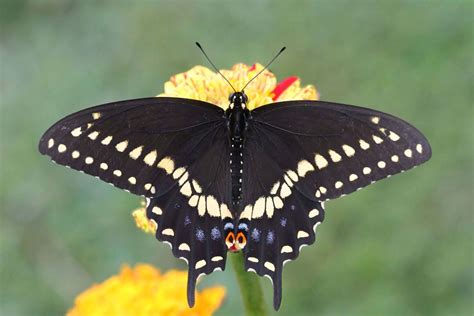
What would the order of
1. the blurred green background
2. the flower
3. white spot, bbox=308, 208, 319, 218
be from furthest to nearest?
the blurred green background → the flower → white spot, bbox=308, 208, 319, 218

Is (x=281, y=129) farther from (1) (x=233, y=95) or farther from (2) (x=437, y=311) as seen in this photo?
(2) (x=437, y=311)

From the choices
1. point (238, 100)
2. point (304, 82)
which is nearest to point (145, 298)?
point (238, 100)

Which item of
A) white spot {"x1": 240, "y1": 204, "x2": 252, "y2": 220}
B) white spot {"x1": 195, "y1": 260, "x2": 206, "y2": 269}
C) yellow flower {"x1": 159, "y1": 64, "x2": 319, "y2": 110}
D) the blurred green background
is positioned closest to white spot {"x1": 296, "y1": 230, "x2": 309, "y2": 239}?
white spot {"x1": 240, "y1": 204, "x2": 252, "y2": 220}

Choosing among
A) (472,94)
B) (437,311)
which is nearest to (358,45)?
(472,94)

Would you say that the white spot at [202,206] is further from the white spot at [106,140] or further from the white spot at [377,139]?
the white spot at [377,139]

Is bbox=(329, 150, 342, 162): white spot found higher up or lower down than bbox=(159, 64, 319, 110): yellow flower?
lower down

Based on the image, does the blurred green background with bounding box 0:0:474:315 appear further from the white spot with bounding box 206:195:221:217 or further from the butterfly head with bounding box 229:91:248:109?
the butterfly head with bounding box 229:91:248:109

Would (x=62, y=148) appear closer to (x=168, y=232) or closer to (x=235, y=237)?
(x=168, y=232)

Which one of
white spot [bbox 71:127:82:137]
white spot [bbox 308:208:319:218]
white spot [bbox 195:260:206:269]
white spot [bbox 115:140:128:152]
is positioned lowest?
white spot [bbox 195:260:206:269]
